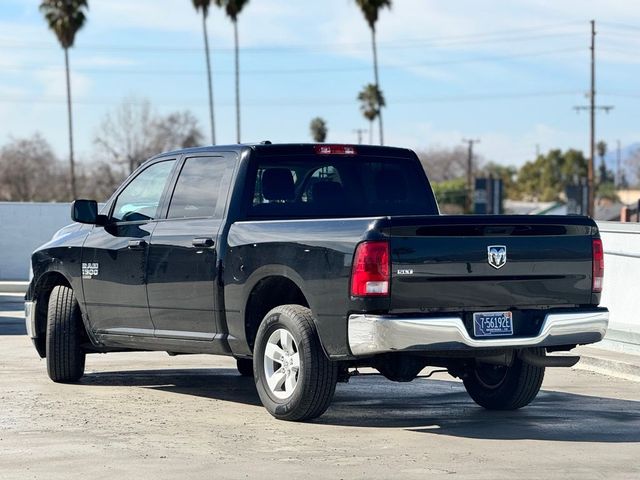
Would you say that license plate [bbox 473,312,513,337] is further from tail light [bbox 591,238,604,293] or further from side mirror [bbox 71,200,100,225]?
side mirror [bbox 71,200,100,225]

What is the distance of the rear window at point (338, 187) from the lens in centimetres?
1114

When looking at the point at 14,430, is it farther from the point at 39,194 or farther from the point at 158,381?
the point at 39,194

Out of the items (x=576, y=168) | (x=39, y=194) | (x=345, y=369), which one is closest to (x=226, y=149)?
(x=345, y=369)

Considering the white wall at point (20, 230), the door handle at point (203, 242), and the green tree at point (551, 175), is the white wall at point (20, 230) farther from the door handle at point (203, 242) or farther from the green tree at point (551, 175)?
the green tree at point (551, 175)

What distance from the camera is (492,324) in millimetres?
9766

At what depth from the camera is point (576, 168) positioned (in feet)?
562

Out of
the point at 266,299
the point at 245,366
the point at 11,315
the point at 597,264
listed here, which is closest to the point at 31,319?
the point at 245,366

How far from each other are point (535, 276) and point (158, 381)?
172 inches

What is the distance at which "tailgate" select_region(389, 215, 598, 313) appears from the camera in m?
9.46

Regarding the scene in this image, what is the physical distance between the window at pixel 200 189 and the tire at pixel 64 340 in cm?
163

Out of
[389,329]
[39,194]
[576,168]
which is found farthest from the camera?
[576,168]

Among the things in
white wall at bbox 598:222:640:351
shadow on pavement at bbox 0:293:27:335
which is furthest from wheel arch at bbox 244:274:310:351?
shadow on pavement at bbox 0:293:27:335

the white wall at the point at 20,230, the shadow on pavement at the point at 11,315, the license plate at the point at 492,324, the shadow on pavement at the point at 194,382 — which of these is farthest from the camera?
the white wall at the point at 20,230

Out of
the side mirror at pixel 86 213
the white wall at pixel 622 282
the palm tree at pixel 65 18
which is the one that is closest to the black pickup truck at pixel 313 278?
the side mirror at pixel 86 213
